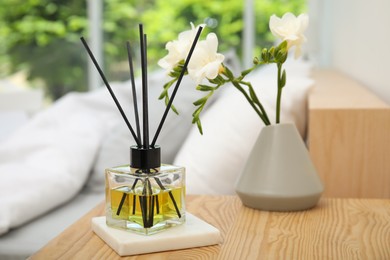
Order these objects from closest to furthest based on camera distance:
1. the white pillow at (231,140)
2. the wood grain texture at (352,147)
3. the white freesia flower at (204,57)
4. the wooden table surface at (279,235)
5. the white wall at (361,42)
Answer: the wooden table surface at (279,235), the white freesia flower at (204,57), the wood grain texture at (352,147), the white pillow at (231,140), the white wall at (361,42)

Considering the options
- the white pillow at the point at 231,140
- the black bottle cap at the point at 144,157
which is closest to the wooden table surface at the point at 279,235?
the black bottle cap at the point at 144,157

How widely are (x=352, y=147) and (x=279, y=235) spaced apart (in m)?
0.53

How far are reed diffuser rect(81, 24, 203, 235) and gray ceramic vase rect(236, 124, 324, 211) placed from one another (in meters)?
0.19

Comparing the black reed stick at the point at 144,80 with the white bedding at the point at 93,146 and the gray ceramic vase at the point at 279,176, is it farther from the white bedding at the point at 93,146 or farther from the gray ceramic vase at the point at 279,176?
the white bedding at the point at 93,146

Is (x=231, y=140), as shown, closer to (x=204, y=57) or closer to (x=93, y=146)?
(x=93, y=146)

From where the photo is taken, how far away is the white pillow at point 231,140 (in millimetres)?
1672

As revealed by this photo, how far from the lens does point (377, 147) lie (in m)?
1.44

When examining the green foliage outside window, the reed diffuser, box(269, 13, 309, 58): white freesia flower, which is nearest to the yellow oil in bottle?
the reed diffuser

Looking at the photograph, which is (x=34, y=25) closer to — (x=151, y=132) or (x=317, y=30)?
(x=317, y=30)

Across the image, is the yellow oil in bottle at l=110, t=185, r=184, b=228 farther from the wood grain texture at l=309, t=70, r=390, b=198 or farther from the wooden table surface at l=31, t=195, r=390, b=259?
the wood grain texture at l=309, t=70, r=390, b=198

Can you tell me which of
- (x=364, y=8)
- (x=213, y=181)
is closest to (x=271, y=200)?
(x=213, y=181)

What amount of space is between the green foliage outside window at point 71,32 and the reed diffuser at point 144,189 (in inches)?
186

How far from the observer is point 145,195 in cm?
96

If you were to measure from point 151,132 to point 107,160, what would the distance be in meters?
0.16
